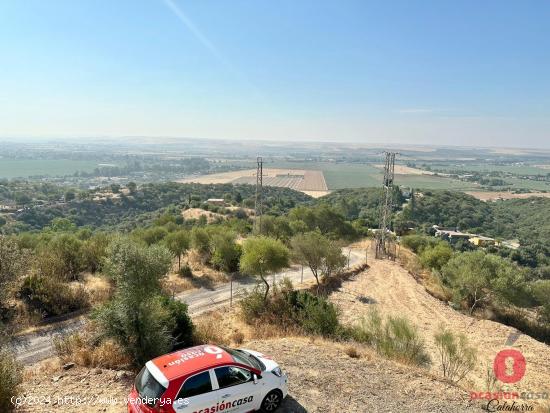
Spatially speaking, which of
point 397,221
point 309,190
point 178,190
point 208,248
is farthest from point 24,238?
point 309,190

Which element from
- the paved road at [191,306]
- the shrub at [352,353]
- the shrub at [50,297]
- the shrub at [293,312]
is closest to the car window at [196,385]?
the shrub at [352,353]

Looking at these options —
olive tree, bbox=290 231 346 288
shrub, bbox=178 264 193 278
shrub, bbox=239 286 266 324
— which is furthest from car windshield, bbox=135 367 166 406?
shrub, bbox=178 264 193 278

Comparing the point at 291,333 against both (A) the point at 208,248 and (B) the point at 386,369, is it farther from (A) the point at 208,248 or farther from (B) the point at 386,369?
(A) the point at 208,248

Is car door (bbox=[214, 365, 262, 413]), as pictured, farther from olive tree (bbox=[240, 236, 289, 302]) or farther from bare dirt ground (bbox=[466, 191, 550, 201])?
bare dirt ground (bbox=[466, 191, 550, 201])

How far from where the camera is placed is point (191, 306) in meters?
21.0

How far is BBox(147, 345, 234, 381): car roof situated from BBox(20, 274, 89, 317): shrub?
42.5 ft

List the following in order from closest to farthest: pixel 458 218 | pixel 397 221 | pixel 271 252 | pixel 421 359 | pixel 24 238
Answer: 1. pixel 421 359
2. pixel 271 252
3. pixel 24 238
4. pixel 397 221
5. pixel 458 218

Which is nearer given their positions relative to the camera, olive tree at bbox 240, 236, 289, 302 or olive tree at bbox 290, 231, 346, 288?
olive tree at bbox 240, 236, 289, 302

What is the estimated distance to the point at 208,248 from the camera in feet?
103

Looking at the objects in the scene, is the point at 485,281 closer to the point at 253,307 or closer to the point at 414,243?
the point at 253,307

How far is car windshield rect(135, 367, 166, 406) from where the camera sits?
285 inches

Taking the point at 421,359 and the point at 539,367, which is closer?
the point at 421,359

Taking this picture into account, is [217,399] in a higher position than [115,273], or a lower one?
lower

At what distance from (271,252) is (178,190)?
95.6m
